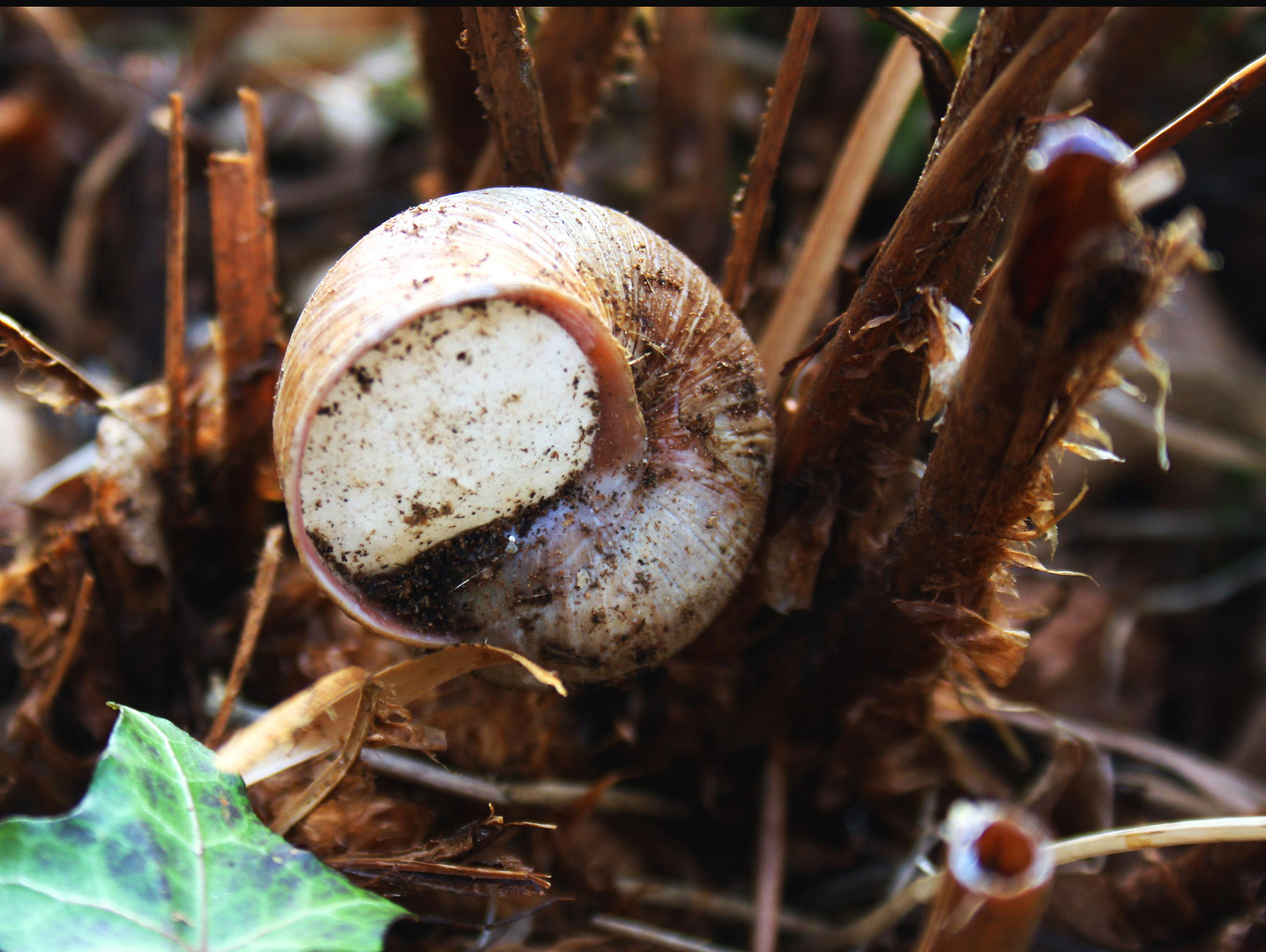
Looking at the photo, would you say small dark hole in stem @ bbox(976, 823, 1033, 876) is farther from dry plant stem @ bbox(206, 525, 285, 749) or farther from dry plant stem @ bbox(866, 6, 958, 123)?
dry plant stem @ bbox(206, 525, 285, 749)

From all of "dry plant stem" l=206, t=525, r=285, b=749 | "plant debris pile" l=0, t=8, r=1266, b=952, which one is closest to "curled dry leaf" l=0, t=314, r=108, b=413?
"plant debris pile" l=0, t=8, r=1266, b=952

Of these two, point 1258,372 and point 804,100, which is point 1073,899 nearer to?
point 1258,372

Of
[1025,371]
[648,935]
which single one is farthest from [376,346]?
[648,935]

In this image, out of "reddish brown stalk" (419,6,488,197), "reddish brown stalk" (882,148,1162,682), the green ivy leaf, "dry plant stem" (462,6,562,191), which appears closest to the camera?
"reddish brown stalk" (882,148,1162,682)

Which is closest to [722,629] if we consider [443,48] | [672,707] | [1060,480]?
[672,707]

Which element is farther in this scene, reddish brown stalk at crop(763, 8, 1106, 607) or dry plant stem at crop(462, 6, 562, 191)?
dry plant stem at crop(462, 6, 562, 191)

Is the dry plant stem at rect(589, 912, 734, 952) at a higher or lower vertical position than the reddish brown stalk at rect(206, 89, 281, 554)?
lower

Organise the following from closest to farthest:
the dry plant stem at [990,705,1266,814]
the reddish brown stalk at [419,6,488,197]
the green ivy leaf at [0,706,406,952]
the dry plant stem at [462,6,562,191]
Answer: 1. the green ivy leaf at [0,706,406,952]
2. the dry plant stem at [462,6,562,191]
3. the dry plant stem at [990,705,1266,814]
4. the reddish brown stalk at [419,6,488,197]
